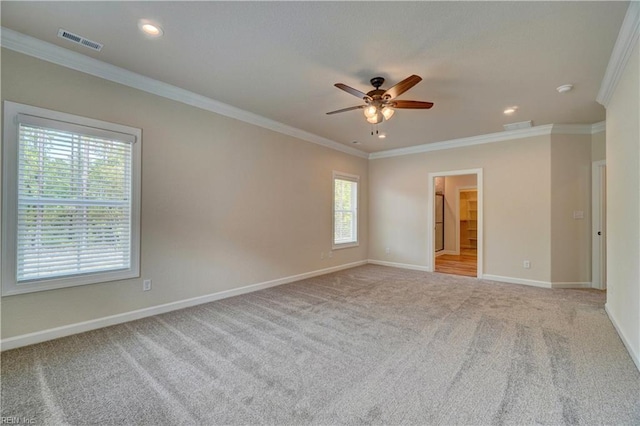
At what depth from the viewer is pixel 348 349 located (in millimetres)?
2557

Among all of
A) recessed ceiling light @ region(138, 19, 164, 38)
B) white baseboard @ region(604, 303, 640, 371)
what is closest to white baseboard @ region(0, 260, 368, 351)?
recessed ceiling light @ region(138, 19, 164, 38)

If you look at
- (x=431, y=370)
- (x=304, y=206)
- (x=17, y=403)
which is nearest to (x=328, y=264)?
(x=304, y=206)

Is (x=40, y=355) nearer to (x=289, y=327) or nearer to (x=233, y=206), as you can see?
(x=289, y=327)

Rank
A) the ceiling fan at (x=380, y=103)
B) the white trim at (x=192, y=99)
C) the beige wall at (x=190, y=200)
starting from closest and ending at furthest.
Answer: the white trim at (x=192, y=99), the beige wall at (x=190, y=200), the ceiling fan at (x=380, y=103)

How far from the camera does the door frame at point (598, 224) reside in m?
4.61

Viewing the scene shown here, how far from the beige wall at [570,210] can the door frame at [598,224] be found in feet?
0.17

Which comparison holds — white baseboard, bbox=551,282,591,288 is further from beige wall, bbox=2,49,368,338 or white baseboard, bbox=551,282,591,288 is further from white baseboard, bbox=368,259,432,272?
beige wall, bbox=2,49,368,338

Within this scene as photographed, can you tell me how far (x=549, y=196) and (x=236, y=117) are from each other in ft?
17.4

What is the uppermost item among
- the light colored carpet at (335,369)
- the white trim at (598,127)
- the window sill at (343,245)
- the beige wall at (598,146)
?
the white trim at (598,127)

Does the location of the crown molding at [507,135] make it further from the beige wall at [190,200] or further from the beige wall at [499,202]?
the beige wall at [190,200]

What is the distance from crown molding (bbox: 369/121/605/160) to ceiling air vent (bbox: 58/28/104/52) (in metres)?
5.41

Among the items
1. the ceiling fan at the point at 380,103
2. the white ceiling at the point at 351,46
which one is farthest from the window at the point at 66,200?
the ceiling fan at the point at 380,103

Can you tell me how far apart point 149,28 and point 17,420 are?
9.46ft

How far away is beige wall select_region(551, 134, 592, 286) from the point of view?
4746 millimetres
